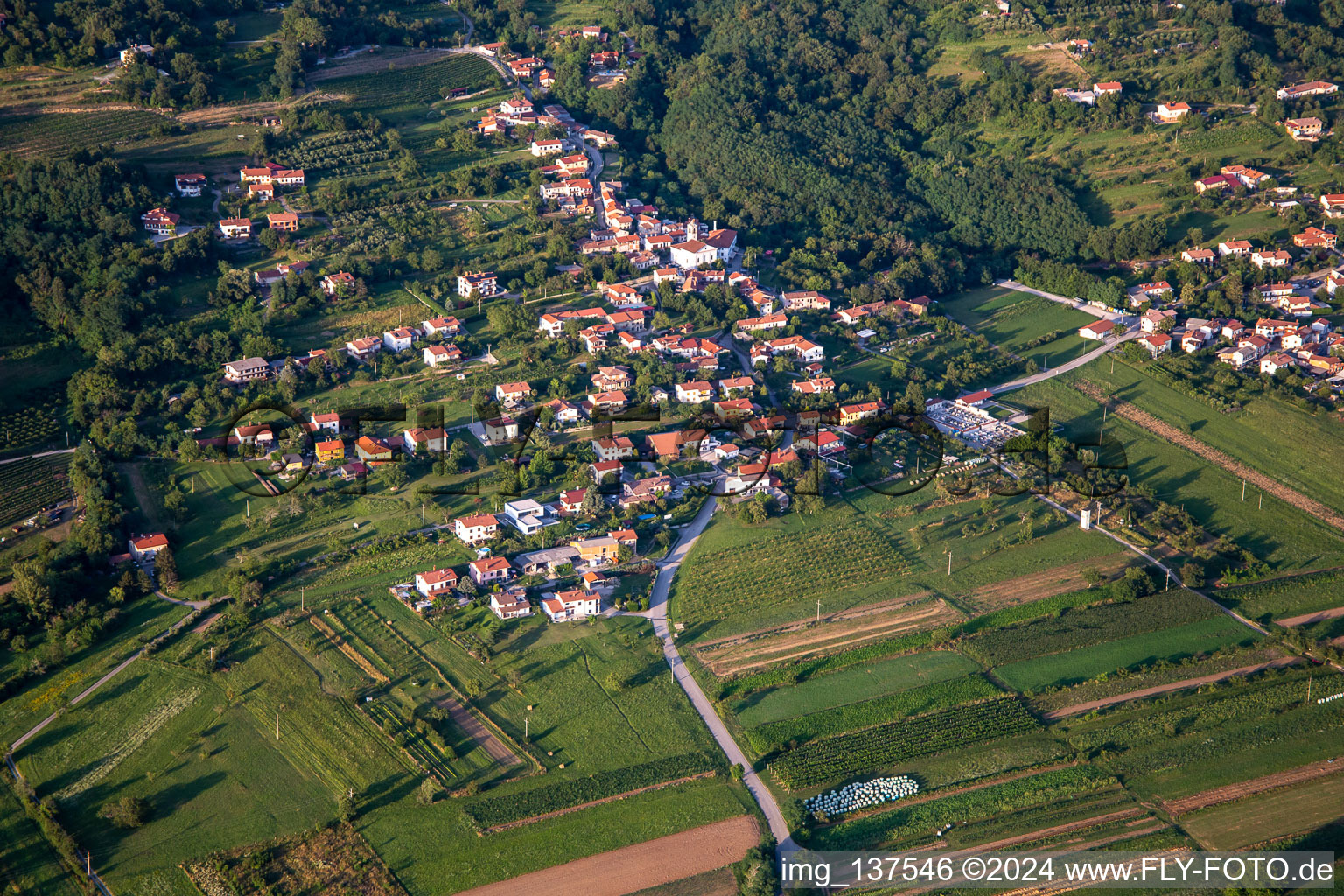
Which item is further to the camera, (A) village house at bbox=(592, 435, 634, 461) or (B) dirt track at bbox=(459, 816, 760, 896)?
(A) village house at bbox=(592, 435, 634, 461)

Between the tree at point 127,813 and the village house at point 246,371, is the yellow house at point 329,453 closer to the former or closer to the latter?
the village house at point 246,371

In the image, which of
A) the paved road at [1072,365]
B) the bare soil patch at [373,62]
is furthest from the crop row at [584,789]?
the bare soil patch at [373,62]

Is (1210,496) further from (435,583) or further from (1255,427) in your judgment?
(435,583)

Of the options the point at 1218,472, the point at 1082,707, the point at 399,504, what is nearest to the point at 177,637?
the point at 399,504

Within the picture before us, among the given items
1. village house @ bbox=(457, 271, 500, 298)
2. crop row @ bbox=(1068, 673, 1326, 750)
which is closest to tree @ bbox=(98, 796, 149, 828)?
crop row @ bbox=(1068, 673, 1326, 750)

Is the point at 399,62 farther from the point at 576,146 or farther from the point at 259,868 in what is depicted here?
the point at 259,868

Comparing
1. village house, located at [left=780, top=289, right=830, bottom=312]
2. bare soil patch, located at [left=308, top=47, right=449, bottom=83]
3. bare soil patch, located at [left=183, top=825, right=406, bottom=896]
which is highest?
bare soil patch, located at [left=308, top=47, right=449, bottom=83]

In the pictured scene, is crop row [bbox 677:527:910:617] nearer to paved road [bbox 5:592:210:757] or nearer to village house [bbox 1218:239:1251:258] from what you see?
paved road [bbox 5:592:210:757]
